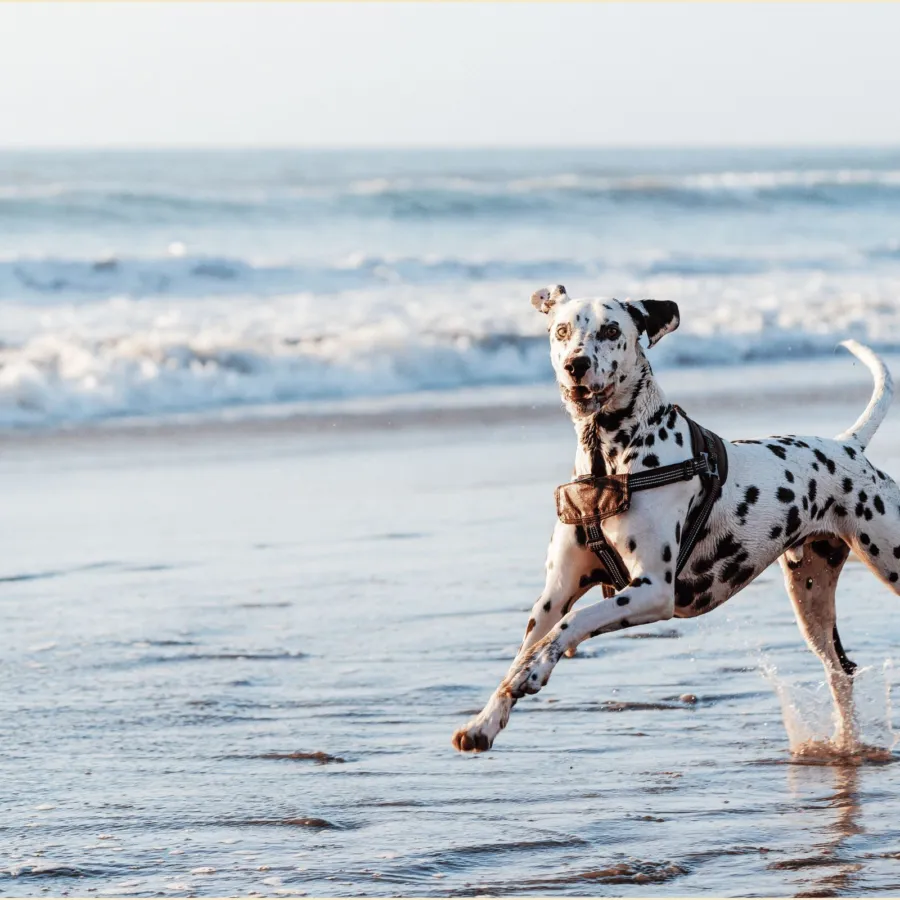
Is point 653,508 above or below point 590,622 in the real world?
above

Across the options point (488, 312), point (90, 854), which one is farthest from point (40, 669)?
point (488, 312)

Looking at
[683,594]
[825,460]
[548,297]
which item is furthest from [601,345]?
[825,460]

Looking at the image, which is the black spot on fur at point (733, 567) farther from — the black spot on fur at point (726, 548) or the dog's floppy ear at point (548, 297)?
the dog's floppy ear at point (548, 297)

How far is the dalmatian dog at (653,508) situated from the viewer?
186 inches

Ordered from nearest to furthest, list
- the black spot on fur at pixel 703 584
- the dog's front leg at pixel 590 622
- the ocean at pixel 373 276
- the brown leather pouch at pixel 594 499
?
the dog's front leg at pixel 590 622, the brown leather pouch at pixel 594 499, the black spot on fur at pixel 703 584, the ocean at pixel 373 276

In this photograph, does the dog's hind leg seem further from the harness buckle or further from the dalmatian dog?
the harness buckle

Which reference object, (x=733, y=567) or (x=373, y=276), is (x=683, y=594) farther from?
(x=373, y=276)

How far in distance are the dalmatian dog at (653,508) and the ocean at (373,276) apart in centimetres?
868

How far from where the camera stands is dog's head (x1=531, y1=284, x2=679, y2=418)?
4.72 meters

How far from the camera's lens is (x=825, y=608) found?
5859 mm

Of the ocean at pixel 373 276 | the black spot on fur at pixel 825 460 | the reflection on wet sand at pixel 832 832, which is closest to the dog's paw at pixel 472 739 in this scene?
the reflection on wet sand at pixel 832 832

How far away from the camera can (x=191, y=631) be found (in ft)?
23.5

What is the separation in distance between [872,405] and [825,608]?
694 mm

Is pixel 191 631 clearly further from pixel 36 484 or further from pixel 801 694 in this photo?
pixel 36 484
